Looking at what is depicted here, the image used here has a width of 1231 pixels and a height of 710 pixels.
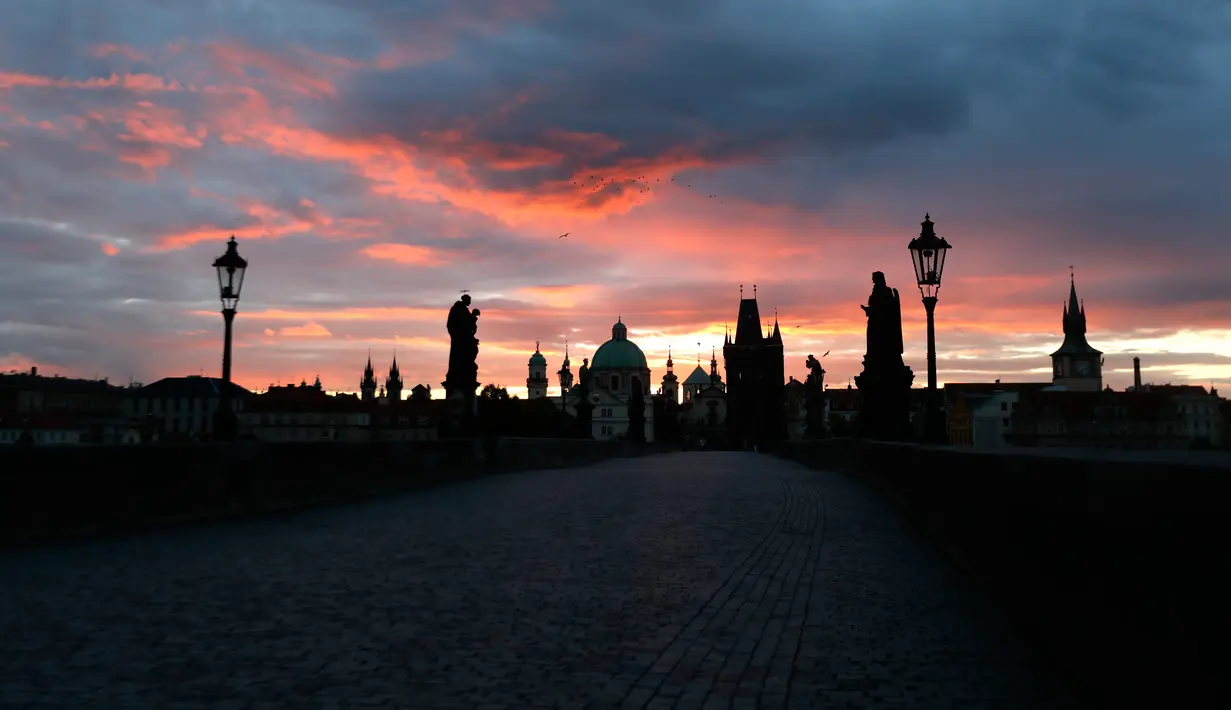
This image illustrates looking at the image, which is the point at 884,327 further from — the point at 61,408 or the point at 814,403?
the point at 61,408

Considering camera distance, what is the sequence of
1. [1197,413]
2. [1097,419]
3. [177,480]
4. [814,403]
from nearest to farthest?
1. [177,480]
2. [814,403]
3. [1197,413]
4. [1097,419]

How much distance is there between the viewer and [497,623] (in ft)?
24.0

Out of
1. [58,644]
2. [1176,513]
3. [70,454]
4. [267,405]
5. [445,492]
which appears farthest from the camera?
[267,405]

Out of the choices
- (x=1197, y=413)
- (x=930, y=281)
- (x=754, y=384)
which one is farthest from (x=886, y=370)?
(x=754, y=384)

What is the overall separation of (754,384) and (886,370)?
160 meters

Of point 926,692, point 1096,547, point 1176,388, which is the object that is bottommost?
point 926,692

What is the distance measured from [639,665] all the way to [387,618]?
2.03 m

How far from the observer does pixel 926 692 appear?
5.59 meters

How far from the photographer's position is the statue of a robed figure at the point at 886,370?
2847cm

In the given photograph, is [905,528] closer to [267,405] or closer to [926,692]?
[926,692]

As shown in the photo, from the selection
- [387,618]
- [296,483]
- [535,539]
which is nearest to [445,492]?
[296,483]

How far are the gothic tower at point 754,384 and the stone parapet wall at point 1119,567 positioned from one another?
166173mm

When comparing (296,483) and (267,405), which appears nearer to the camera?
(296,483)

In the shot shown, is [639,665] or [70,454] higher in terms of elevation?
[70,454]
